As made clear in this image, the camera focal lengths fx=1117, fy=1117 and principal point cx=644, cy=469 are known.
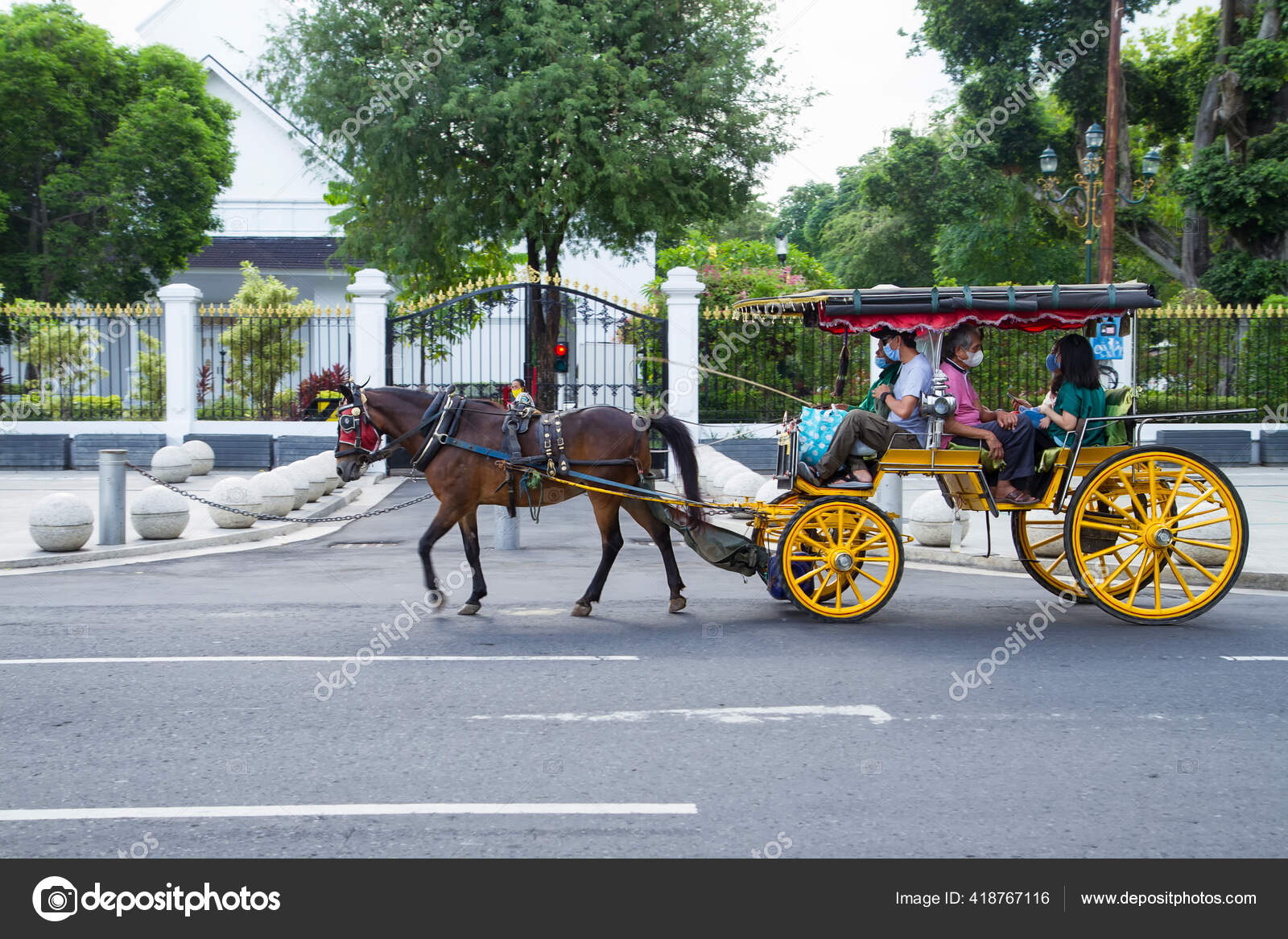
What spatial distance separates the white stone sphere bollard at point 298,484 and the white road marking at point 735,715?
32.8ft

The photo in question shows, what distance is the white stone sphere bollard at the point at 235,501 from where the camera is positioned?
13242mm

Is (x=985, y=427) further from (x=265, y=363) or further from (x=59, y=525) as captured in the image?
(x=265, y=363)

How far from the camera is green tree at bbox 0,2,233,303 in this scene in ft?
98.8

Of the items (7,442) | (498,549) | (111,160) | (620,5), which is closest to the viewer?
(498,549)

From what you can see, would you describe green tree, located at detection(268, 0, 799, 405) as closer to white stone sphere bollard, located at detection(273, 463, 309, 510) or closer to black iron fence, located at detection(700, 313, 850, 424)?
black iron fence, located at detection(700, 313, 850, 424)

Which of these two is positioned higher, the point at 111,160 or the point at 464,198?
the point at 111,160

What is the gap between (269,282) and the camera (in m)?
31.1

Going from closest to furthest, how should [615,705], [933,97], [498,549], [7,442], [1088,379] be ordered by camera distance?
[615,705]
[1088,379]
[498,549]
[7,442]
[933,97]

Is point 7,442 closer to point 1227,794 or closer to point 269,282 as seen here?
point 269,282

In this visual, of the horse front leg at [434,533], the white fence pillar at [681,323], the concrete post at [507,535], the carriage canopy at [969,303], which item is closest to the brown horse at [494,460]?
the horse front leg at [434,533]

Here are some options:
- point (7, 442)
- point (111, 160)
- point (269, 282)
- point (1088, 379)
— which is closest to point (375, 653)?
point (1088, 379)

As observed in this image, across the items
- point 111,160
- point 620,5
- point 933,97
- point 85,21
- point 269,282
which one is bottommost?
point 269,282

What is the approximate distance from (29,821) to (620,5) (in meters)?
23.0

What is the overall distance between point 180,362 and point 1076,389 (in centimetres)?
1803
